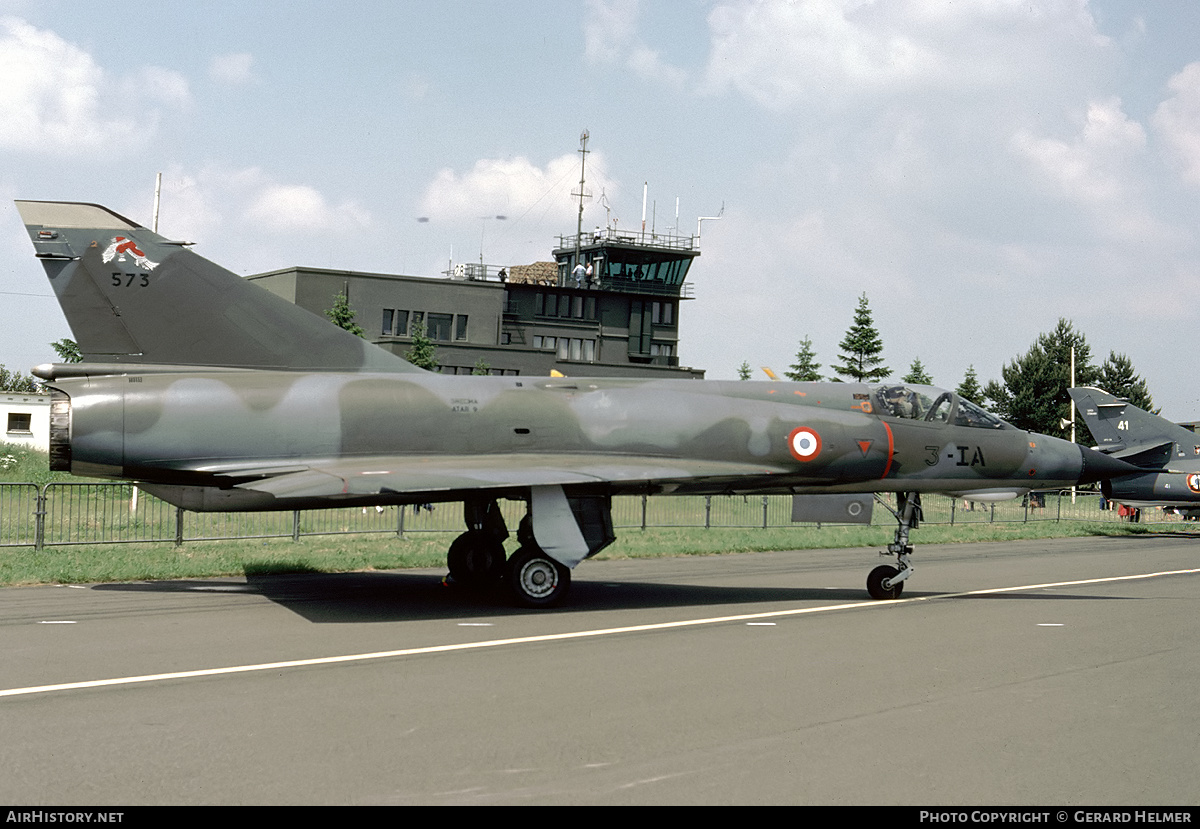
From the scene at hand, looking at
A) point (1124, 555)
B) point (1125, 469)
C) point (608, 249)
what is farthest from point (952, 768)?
point (608, 249)

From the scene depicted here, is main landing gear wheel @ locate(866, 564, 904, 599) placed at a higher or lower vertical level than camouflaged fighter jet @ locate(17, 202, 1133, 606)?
lower

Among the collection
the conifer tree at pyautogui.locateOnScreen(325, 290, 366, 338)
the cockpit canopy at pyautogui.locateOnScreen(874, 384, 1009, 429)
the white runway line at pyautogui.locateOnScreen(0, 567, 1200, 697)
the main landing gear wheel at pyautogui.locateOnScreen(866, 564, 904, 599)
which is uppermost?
the conifer tree at pyautogui.locateOnScreen(325, 290, 366, 338)

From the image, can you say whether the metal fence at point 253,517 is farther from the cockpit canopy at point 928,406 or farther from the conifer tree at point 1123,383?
the conifer tree at point 1123,383

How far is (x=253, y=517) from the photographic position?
81.5 feet

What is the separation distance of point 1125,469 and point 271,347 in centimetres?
1260

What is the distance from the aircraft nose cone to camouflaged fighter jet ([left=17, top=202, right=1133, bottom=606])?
935 mm

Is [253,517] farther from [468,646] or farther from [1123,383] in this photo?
[1123,383]

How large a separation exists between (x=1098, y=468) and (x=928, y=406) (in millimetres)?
2860

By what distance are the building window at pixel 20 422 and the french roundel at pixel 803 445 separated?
176 ft

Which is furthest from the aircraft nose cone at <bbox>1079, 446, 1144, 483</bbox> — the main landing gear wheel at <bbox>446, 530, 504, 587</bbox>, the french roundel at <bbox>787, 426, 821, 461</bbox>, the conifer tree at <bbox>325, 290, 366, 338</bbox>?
the conifer tree at <bbox>325, 290, 366, 338</bbox>

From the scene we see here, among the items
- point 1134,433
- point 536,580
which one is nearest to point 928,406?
point 536,580

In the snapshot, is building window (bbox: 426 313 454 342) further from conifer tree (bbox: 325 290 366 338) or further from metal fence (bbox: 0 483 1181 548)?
metal fence (bbox: 0 483 1181 548)

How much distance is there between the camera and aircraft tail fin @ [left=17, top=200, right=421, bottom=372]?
14070 mm

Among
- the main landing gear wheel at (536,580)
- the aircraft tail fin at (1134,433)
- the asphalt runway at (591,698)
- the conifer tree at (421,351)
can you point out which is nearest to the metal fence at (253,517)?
the aircraft tail fin at (1134,433)
